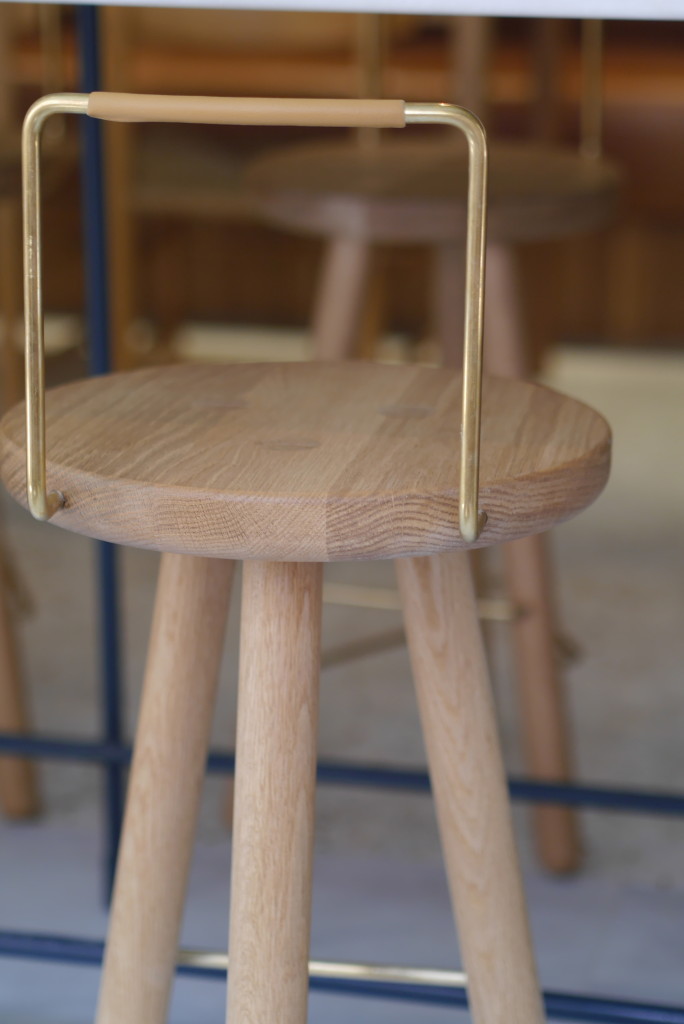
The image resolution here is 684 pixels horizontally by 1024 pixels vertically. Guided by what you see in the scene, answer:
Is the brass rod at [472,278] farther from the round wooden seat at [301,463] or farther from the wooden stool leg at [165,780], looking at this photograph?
the wooden stool leg at [165,780]

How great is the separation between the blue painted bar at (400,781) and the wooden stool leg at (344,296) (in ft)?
1.66

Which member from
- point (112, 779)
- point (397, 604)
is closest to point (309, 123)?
point (112, 779)

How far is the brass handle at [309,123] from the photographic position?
72 centimetres

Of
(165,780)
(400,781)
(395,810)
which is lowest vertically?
(395,810)

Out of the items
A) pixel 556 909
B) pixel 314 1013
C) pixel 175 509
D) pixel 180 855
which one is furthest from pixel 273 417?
pixel 556 909

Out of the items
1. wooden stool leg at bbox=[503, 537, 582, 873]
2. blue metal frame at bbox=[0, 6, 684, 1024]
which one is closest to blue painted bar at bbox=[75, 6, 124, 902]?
blue metal frame at bbox=[0, 6, 684, 1024]

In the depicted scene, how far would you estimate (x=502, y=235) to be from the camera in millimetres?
1521

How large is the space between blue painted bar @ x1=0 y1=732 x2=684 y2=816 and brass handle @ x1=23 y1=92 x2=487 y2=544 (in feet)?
2.18

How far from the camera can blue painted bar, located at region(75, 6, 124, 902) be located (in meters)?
1.30

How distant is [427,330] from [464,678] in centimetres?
329

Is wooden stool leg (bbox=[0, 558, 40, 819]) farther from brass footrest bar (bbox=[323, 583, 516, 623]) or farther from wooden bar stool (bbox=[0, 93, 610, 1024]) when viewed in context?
wooden bar stool (bbox=[0, 93, 610, 1024])

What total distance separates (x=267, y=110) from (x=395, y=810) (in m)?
1.32

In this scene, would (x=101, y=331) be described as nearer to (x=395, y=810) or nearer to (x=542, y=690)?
(x=542, y=690)

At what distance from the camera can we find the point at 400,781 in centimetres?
140
